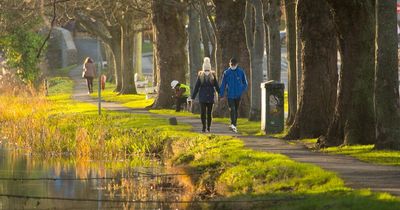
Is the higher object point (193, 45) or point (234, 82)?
point (193, 45)

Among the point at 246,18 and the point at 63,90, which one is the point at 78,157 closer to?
the point at 246,18

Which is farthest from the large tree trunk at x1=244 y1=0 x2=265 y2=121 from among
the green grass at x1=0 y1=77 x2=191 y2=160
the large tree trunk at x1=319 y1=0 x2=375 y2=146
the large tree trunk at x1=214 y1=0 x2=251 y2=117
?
the large tree trunk at x1=319 y1=0 x2=375 y2=146

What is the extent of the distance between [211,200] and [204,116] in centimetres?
1135

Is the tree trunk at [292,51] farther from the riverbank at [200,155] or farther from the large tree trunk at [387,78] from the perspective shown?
the large tree trunk at [387,78]

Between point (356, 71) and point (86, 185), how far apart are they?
5831mm

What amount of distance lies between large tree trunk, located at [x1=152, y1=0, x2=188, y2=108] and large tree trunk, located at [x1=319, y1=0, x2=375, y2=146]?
20294mm

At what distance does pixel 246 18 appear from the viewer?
33781 millimetres

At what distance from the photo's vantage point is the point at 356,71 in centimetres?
2470

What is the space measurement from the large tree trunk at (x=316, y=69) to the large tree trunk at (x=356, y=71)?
7.58 ft

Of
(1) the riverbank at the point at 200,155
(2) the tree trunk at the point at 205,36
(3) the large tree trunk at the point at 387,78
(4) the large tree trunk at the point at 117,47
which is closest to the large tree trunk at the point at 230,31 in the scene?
(1) the riverbank at the point at 200,155

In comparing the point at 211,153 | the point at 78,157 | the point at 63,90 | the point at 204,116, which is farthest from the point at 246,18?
the point at 63,90

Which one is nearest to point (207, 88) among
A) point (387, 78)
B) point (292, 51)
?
point (292, 51)

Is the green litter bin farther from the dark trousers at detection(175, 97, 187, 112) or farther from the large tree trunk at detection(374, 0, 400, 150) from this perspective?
the dark trousers at detection(175, 97, 187, 112)

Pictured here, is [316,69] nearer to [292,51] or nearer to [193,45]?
[292,51]
